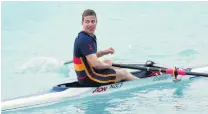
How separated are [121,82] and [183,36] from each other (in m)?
3.12

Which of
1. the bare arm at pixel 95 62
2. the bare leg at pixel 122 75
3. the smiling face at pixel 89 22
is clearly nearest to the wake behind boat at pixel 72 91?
the bare leg at pixel 122 75

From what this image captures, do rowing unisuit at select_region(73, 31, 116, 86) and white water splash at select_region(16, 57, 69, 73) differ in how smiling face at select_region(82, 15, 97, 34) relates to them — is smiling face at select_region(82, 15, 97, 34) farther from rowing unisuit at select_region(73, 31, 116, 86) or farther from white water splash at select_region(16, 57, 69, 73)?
white water splash at select_region(16, 57, 69, 73)

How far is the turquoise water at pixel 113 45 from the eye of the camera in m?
5.26

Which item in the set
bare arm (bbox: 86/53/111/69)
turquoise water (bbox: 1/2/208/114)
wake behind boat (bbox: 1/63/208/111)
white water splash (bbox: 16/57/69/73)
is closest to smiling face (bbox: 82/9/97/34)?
bare arm (bbox: 86/53/111/69)

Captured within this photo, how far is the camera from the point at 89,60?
17.4ft

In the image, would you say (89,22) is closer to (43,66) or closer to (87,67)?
(87,67)

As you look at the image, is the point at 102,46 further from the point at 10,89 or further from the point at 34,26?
the point at 10,89

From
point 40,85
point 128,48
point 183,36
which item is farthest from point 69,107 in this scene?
point 183,36

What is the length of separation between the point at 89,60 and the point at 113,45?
278cm

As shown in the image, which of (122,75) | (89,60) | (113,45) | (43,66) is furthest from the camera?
(113,45)

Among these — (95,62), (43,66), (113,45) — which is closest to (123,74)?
(95,62)

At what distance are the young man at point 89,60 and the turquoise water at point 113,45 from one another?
228 mm

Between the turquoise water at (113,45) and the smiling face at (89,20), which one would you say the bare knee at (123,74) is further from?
the smiling face at (89,20)

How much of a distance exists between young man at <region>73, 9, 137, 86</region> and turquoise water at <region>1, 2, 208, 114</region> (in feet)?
0.75
